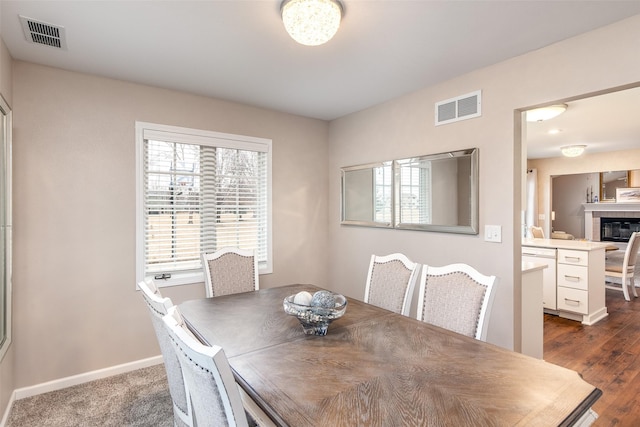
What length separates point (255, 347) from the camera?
1.50 meters

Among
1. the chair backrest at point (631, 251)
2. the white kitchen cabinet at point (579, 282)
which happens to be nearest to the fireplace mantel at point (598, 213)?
the chair backrest at point (631, 251)

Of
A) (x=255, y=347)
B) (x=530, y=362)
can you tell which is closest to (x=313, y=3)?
(x=255, y=347)

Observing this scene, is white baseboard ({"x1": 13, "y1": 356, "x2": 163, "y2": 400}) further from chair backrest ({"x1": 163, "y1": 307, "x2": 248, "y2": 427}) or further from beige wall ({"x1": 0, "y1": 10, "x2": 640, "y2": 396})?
chair backrest ({"x1": 163, "y1": 307, "x2": 248, "y2": 427})

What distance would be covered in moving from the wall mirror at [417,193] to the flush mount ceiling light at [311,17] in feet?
5.04

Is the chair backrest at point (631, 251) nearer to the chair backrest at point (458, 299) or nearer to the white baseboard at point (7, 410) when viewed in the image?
the chair backrest at point (458, 299)

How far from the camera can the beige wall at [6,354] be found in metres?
2.07

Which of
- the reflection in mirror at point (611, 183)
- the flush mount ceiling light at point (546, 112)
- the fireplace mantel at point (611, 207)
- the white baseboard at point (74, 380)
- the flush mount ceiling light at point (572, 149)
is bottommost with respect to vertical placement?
the white baseboard at point (74, 380)

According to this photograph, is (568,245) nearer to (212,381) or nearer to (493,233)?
(493,233)

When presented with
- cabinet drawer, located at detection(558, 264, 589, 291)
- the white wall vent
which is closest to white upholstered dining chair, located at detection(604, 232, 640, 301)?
cabinet drawer, located at detection(558, 264, 589, 291)

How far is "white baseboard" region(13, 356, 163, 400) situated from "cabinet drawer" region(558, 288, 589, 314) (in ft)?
15.5

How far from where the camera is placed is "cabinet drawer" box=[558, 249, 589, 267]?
13.0ft

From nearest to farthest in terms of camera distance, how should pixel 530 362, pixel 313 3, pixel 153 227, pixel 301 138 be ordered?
pixel 530 362 < pixel 313 3 < pixel 153 227 < pixel 301 138

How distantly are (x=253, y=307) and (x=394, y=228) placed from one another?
1.72 meters

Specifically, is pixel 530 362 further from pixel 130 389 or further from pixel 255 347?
pixel 130 389
